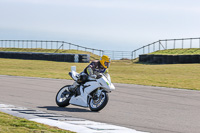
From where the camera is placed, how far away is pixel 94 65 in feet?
32.9

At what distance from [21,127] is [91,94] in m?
3.28

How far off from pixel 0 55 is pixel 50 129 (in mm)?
48632

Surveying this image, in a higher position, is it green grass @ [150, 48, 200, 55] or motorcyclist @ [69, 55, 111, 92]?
green grass @ [150, 48, 200, 55]

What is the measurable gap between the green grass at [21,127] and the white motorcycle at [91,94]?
246 cm

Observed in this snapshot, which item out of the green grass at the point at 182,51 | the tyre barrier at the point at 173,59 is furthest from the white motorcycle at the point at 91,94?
the green grass at the point at 182,51

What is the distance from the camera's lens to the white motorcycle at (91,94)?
958cm

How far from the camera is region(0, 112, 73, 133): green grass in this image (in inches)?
262

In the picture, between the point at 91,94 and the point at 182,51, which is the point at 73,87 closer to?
the point at 91,94

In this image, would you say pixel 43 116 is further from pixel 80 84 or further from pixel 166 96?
pixel 166 96

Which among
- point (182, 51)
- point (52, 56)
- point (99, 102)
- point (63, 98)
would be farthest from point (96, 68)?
point (52, 56)

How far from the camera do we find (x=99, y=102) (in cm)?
972

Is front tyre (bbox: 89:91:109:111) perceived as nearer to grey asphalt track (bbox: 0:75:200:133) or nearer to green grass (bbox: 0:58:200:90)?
grey asphalt track (bbox: 0:75:200:133)

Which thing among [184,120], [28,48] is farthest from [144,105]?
[28,48]

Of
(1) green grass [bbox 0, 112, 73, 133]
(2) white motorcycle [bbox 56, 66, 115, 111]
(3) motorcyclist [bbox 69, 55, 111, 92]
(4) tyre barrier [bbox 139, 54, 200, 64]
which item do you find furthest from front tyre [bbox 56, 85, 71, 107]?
(4) tyre barrier [bbox 139, 54, 200, 64]
